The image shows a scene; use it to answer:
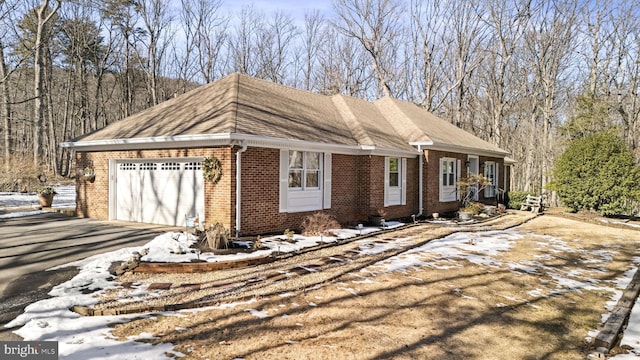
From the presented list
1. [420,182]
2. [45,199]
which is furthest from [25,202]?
[420,182]

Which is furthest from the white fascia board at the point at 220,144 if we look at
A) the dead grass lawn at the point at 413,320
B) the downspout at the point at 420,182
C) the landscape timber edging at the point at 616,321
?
the landscape timber edging at the point at 616,321

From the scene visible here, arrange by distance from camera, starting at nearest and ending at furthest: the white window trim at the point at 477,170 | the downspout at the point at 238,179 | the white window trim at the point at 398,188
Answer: the downspout at the point at 238,179, the white window trim at the point at 398,188, the white window trim at the point at 477,170

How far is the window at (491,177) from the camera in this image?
20.9 metres

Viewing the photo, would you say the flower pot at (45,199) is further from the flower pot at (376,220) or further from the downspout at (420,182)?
the downspout at (420,182)

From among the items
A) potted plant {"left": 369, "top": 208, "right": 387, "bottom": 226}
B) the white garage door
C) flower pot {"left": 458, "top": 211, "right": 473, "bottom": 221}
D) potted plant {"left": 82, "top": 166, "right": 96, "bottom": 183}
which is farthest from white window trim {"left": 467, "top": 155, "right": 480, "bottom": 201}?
potted plant {"left": 82, "top": 166, "right": 96, "bottom": 183}

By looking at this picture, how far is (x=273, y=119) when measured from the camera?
11820 mm

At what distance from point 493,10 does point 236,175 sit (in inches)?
1060

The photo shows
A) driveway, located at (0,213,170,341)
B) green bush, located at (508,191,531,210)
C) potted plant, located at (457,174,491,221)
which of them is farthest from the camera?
green bush, located at (508,191,531,210)

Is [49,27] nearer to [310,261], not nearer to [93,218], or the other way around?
[93,218]

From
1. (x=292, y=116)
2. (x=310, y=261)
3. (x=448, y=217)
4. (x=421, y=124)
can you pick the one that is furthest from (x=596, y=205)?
(x=310, y=261)

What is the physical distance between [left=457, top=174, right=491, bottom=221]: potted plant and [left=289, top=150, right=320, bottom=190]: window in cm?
760

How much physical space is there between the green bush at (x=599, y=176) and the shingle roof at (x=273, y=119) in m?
5.11

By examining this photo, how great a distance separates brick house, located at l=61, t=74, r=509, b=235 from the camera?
10.1 metres

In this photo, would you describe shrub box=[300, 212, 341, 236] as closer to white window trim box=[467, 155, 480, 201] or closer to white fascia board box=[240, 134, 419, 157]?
white fascia board box=[240, 134, 419, 157]
